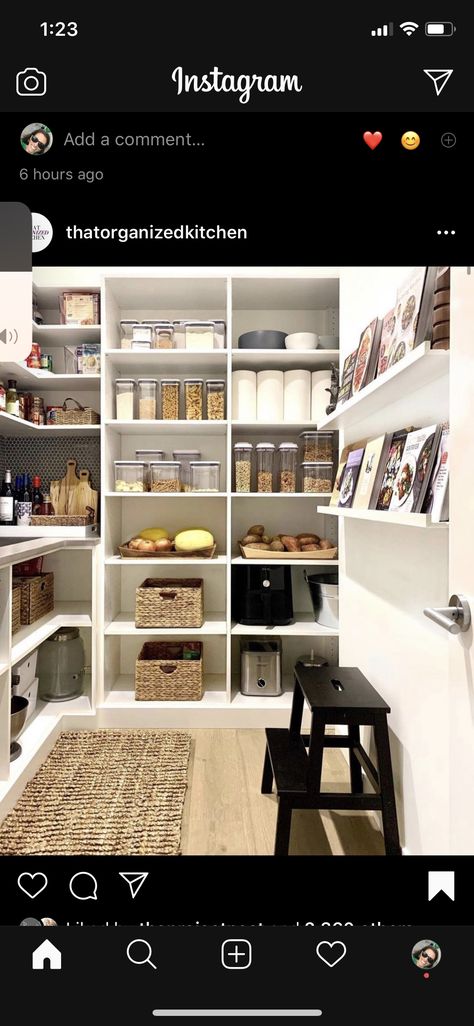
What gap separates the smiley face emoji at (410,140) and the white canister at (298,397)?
157 cm

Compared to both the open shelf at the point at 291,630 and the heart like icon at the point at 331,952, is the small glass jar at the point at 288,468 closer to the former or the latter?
the open shelf at the point at 291,630

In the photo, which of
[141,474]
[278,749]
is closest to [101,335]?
[141,474]

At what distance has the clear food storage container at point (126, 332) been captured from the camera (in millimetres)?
1990

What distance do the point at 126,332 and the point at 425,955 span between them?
6.86 feet

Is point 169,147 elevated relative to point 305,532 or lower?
elevated

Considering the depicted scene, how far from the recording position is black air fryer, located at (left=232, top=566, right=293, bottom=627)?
194 cm

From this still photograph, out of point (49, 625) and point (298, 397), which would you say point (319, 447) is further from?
point (49, 625)

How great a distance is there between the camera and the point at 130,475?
2.00 metres
